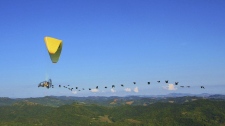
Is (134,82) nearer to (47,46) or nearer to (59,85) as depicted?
(59,85)

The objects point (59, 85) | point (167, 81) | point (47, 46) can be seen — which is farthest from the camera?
point (59, 85)

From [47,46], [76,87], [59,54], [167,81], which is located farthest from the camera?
[76,87]

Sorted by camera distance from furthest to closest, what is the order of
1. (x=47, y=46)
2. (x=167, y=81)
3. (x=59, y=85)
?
(x=59, y=85) → (x=167, y=81) → (x=47, y=46)

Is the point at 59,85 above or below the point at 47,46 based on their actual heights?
below

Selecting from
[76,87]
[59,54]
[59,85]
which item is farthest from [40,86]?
[76,87]

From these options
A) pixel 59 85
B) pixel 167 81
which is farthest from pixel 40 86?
pixel 167 81

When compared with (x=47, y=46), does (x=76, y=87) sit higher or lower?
lower

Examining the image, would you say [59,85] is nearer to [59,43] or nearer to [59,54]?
[59,54]

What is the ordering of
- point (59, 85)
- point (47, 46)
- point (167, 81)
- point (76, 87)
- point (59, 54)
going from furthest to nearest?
1. point (76, 87)
2. point (59, 85)
3. point (167, 81)
4. point (59, 54)
5. point (47, 46)

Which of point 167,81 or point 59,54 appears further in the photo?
point 167,81
